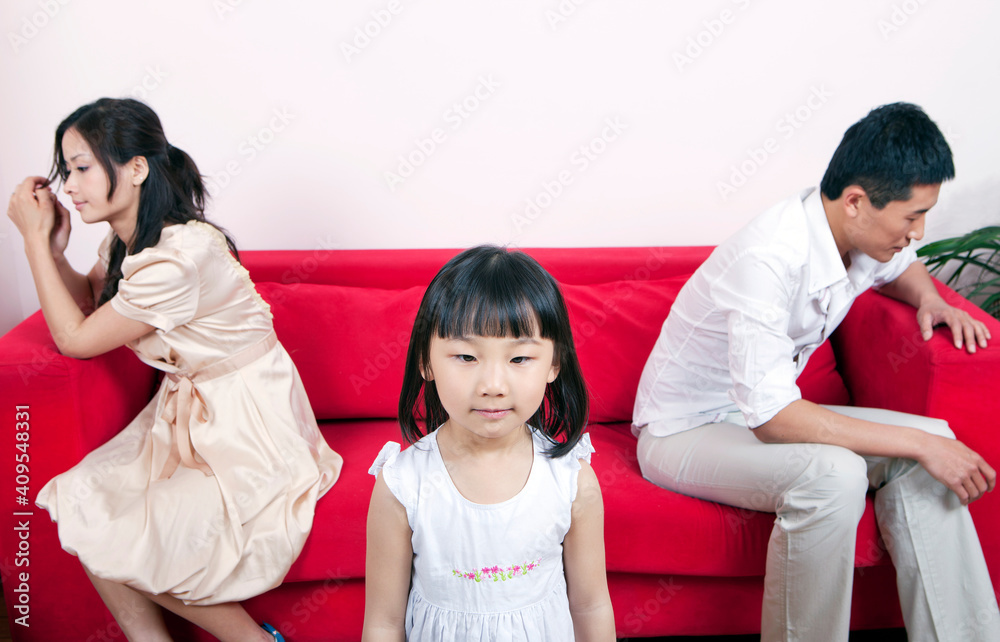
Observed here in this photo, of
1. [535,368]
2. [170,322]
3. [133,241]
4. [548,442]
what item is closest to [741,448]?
[548,442]

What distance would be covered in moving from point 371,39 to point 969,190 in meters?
1.79

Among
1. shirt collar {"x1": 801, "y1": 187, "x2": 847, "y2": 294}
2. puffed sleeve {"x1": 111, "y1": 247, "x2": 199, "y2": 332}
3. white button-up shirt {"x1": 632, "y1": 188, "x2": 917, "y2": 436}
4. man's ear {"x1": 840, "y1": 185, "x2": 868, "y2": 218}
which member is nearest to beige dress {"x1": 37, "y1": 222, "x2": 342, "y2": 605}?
puffed sleeve {"x1": 111, "y1": 247, "x2": 199, "y2": 332}

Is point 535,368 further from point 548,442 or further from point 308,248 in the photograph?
point 308,248

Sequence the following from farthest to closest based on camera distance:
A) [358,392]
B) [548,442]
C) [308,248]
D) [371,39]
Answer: [308,248]
[371,39]
[358,392]
[548,442]

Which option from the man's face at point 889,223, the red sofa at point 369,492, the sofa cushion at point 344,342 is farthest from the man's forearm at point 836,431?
the sofa cushion at point 344,342

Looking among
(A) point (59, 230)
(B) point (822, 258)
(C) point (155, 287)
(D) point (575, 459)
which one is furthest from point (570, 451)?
(A) point (59, 230)

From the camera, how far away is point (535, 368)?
944 millimetres

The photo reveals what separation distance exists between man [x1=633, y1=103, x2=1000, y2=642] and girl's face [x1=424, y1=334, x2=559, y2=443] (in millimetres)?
614

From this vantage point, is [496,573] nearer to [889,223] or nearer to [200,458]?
[200,458]

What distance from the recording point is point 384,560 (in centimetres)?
102

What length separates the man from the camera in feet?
4.41

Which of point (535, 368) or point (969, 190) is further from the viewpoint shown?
point (969, 190)

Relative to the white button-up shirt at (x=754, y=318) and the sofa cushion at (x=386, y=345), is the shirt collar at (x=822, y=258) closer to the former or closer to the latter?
the white button-up shirt at (x=754, y=318)

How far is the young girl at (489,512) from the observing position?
3.19 feet
